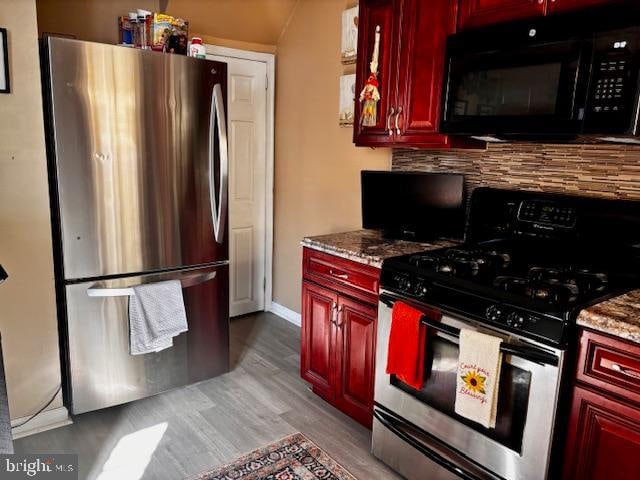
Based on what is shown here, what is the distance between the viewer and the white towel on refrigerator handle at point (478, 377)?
165 cm

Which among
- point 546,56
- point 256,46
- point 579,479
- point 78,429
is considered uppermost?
point 256,46

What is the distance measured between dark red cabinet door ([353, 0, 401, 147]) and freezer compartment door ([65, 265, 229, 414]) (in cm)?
118

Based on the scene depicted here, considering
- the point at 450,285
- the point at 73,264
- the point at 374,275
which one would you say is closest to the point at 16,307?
the point at 73,264

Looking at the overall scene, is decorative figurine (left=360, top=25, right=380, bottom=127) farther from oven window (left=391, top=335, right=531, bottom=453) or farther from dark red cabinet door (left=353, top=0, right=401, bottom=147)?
oven window (left=391, top=335, right=531, bottom=453)

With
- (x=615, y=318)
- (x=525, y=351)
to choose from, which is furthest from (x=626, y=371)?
(x=525, y=351)

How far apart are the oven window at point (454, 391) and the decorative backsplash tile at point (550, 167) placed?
896 mm

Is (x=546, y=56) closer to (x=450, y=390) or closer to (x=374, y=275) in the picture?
(x=374, y=275)

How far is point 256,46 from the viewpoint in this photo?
374cm

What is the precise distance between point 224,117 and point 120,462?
180 centimetres

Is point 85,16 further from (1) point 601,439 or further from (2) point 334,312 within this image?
(1) point 601,439

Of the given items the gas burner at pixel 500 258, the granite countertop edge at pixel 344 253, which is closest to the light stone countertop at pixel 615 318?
the gas burner at pixel 500 258

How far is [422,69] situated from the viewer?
2.27m

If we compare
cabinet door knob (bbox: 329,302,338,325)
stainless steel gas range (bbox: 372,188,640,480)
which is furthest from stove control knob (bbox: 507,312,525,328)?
cabinet door knob (bbox: 329,302,338,325)

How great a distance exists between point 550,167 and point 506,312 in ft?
2.87
